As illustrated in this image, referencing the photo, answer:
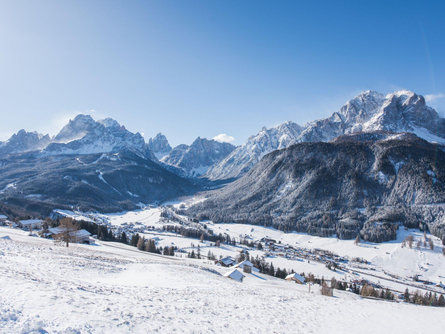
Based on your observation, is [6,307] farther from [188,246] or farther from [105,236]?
[188,246]

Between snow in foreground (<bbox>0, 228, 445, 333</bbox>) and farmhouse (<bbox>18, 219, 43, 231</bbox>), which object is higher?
snow in foreground (<bbox>0, 228, 445, 333</bbox>)

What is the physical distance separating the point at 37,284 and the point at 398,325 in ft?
96.8

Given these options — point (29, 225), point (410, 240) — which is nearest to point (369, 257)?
point (410, 240)

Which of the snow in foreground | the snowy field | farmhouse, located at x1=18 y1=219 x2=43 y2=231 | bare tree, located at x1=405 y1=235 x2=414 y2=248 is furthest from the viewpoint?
bare tree, located at x1=405 y1=235 x2=414 y2=248

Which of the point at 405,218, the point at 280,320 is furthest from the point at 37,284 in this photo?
the point at 405,218

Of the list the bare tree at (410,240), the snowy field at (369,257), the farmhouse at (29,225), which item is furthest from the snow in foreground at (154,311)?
the bare tree at (410,240)

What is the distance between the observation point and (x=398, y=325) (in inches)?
946

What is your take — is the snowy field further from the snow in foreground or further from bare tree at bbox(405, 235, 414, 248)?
the snow in foreground

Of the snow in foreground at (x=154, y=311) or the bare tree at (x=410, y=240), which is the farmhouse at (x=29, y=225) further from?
the bare tree at (x=410, y=240)

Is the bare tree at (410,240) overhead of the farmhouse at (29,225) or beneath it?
overhead

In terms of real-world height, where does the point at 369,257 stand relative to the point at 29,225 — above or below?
below

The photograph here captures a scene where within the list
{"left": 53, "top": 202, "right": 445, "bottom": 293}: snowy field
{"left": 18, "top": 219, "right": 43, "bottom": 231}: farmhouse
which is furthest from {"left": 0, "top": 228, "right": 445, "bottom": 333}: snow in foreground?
{"left": 18, "top": 219, "right": 43, "bottom": 231}: farmhouse

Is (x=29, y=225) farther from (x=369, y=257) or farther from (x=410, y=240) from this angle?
(x=410, y=240)

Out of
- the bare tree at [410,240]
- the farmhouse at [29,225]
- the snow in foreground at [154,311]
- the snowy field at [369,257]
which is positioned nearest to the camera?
the snow in foreground at [154,311]
